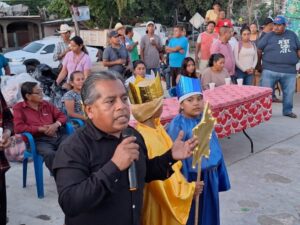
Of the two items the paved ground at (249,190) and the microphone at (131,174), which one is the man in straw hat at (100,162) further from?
the paved ground at (249,190)

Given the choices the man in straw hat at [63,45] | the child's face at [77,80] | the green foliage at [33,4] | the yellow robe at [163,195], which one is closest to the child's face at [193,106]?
the yellow robe at [163,195]

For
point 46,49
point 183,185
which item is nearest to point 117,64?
point 183,185

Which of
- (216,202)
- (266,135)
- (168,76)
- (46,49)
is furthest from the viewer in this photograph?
(46,49)

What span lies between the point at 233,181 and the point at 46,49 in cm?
1221

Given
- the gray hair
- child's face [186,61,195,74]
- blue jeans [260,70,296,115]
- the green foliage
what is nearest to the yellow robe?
the gray hair

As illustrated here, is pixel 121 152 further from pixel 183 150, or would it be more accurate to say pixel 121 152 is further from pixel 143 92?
pixel 143 92

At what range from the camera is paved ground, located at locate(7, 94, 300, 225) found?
3.71m

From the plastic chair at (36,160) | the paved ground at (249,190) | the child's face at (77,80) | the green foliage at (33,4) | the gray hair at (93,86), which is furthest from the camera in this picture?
the green foliage at (33,4)

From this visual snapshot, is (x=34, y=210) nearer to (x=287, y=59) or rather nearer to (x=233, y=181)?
(x=233, y=181)

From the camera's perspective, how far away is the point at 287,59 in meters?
6.95

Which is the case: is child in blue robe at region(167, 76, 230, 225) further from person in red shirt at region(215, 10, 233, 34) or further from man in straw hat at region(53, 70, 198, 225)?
person in red shirt at region(215, 10, 233, 34)

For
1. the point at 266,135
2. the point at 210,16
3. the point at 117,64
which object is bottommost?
the point at 266,135

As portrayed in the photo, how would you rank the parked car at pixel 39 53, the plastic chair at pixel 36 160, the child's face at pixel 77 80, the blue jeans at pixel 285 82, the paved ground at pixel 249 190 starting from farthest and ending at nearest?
1. the parked car at pixel 39 53
2. the blue jeans at pixel 285 82
3. the child's face at pixel 77 80
4. the plastic chair at pixel 36 160
5. the paved ground at pixel 249 190

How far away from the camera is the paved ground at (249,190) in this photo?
3.71 metres
